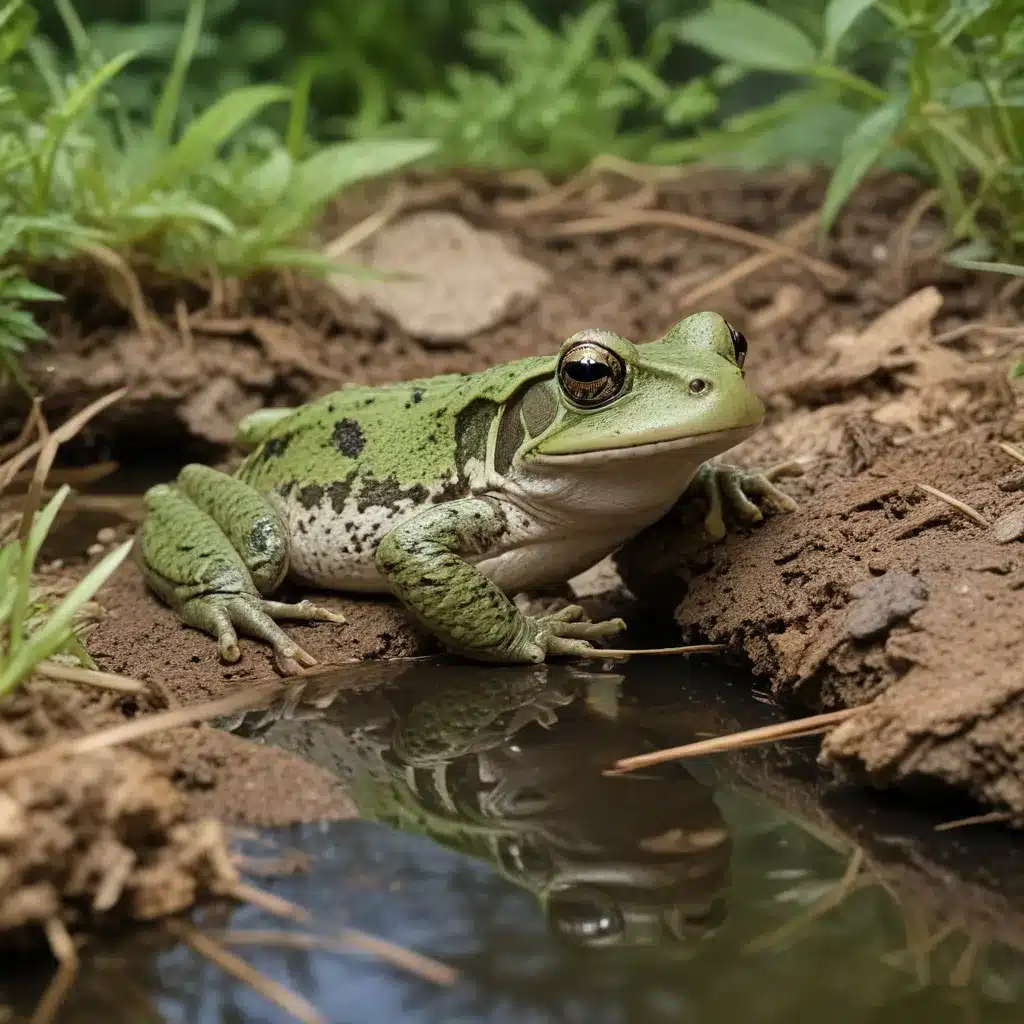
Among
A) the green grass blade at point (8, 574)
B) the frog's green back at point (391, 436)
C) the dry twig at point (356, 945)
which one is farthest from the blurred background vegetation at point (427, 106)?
the dry twig at point (356, 945)

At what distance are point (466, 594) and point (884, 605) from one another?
1.18 metres

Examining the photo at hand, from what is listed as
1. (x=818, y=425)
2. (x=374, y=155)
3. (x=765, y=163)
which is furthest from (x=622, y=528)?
(x=765, y=163)

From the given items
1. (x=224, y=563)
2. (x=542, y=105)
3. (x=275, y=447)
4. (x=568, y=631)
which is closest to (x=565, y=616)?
(x=568, y=631)

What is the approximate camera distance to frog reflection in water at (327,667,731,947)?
224 centimetres

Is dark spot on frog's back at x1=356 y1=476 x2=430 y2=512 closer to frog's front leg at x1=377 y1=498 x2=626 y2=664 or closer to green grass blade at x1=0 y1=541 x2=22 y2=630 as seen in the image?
frog's front leg at x1=377 y1=498 x2=626 y2=664

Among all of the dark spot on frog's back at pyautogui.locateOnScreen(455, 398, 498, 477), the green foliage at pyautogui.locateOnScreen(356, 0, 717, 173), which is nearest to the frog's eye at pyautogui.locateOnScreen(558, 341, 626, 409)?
the dark spot on frog's back at pyautogui.locateOnScreen(455, 398, 498, 477)

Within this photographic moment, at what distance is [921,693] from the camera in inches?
99.0

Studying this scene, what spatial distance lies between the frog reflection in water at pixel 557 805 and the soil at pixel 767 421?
0.86 ft

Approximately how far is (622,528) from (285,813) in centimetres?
146

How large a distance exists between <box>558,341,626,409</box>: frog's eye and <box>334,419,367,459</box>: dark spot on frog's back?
87 centimetres

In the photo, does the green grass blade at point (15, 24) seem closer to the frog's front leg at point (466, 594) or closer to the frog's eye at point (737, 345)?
the frog's front leg at point (466, 594)

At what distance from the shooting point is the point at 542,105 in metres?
7.18

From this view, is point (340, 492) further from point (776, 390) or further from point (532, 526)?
point (776, 390)

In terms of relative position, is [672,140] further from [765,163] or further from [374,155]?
[374,155]
